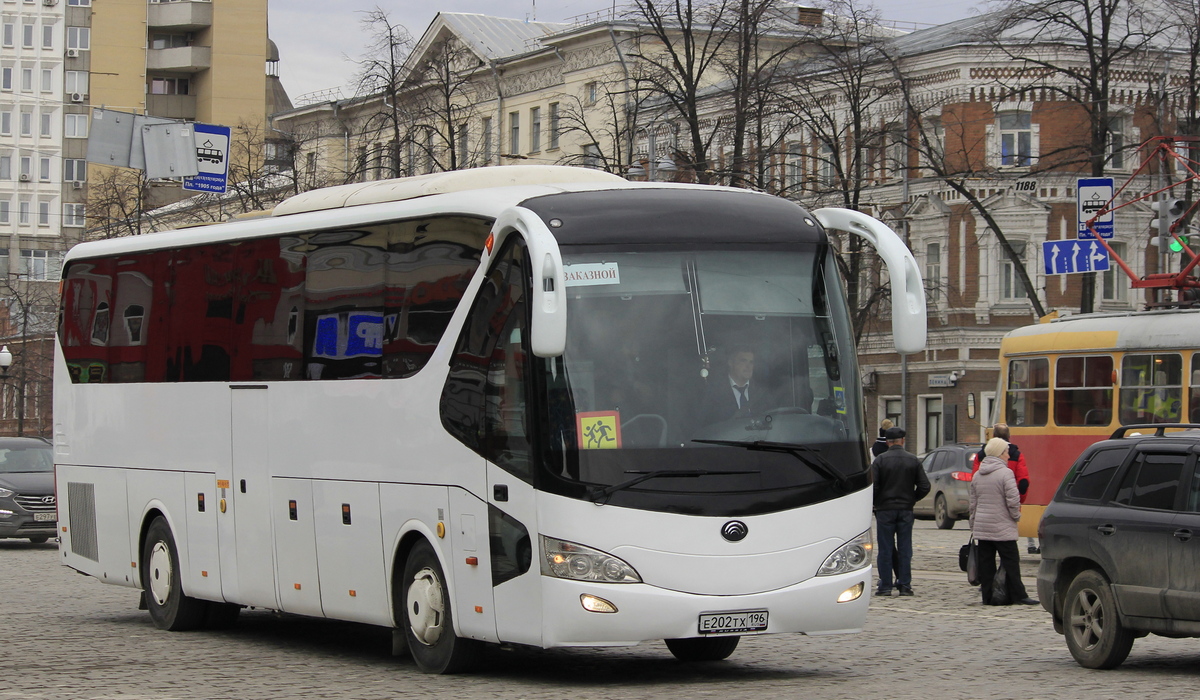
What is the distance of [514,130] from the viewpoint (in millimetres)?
73875

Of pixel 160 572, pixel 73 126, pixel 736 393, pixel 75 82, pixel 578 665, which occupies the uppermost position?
pixel 75 82

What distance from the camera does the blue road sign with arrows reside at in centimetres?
3353

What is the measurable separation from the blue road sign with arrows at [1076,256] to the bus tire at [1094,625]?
20310 millimetres

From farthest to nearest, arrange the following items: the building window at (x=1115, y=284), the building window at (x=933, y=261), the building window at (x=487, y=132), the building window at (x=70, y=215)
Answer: the building window at (x=70, y=215) < the building window at (x=487, y=132) < the building window at (x=933, y=261) < the building window at (x=1115, y=284)

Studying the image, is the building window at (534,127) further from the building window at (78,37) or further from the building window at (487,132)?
the building window at (78,37)

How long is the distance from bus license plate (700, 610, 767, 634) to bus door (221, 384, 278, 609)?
188 inches

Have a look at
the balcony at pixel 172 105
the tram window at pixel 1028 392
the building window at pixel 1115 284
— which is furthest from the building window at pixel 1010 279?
the balcony at pixel 172 105

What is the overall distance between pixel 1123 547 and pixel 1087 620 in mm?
686

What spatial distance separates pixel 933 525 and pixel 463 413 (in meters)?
27.5

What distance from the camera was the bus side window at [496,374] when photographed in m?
11.5

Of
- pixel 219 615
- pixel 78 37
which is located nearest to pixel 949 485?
pixel 219 615

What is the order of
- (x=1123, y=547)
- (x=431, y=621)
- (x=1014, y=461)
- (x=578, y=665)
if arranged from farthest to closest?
(x=1014, y=461) < (x=578, y=665) < (x=1123, y=547) < (x=431, y=621)

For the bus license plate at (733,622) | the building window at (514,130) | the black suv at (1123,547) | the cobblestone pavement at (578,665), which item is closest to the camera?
the bus license plate at (733,622)

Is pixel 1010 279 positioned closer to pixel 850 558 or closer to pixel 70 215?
pixel 850 558
